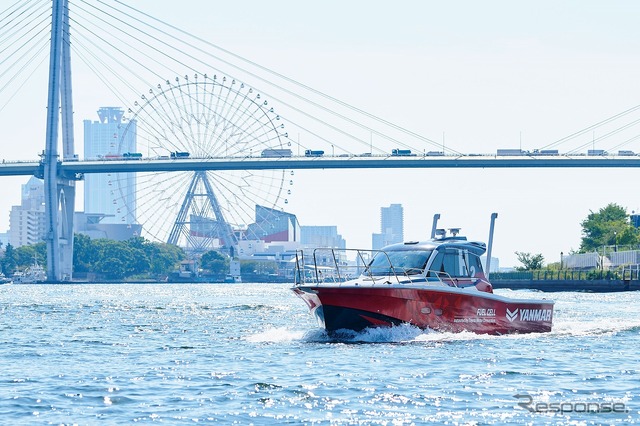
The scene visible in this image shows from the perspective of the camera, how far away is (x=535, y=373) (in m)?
21.9

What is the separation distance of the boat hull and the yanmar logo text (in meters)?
1.03

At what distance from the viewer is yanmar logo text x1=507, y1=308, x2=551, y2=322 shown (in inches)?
1207

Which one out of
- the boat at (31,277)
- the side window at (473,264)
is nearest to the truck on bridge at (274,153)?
the boat at (31,277)

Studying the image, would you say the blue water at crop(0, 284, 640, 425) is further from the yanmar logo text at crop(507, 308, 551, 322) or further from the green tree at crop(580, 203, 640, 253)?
the green tree at crop(580, 203, 640, 253)

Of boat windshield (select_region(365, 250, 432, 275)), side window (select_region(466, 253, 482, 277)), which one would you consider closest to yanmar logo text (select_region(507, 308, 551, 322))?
side window (select_region(466, 253, 482, 277))

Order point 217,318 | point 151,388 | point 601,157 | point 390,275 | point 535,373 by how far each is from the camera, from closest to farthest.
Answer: point 151,388, point 535,373, point 390,275, point 217,318, point 601,157

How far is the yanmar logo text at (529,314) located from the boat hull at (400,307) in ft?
3.40

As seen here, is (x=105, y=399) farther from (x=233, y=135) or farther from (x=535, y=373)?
(x=233, y=135)

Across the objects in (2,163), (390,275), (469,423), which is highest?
(2,163)

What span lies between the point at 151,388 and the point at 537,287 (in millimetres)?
85534

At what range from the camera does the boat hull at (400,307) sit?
27.0m

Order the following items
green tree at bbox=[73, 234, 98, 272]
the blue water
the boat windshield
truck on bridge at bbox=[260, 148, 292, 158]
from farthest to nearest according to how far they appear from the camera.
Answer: green tree at bbox=[73, 234, 98, 272] < truck on bridge at bbox=[260, 148, 292, 158] < the boat windshield < the blue water

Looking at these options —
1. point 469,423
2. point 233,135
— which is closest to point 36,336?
point 469,423

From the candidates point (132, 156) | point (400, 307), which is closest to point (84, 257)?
point (132, 156)
